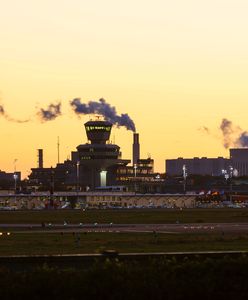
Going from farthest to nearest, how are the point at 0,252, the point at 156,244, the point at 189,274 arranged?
the point at 156,244, the point at 0,252, the point at 189,274

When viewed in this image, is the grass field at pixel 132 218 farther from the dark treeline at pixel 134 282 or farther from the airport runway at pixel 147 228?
the dark treeline at pixel 134 282

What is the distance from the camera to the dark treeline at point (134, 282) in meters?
21.6

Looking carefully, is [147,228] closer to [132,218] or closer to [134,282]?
[132,218]

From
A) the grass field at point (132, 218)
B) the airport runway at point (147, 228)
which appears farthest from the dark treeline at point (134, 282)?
the grass field at point (132, 218)

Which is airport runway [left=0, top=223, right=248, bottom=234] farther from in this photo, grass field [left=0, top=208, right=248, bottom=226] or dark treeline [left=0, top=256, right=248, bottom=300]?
dark treeline [left=0, top=256, right=248, bottom=300]

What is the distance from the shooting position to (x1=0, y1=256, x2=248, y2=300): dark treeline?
70.7ft

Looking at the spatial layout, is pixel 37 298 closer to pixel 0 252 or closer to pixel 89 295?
pixel 89 295

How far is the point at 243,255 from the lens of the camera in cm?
2541

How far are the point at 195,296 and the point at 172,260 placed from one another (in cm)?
266

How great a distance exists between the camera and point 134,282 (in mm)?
21969

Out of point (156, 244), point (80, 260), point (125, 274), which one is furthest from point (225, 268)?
point (156, 244)

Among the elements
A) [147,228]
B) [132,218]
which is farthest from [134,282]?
[132,218]

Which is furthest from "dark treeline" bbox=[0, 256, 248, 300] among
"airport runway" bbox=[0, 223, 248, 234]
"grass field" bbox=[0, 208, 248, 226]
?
"grass field" bbox=[0, 208, 248, 226]

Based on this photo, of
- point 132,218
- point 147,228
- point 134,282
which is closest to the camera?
point 134,282
